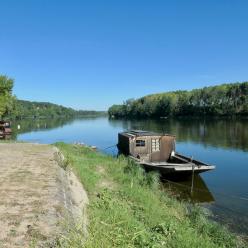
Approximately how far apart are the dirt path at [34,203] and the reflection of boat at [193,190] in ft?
22.4

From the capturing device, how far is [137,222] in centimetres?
901

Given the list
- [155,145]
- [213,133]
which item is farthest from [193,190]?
[213,133]

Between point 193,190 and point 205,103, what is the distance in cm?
13020

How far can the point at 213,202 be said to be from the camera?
17.2 metres

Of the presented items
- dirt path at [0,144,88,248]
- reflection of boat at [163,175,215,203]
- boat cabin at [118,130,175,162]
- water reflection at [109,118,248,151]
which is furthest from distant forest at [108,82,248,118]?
dirt path at [0,144,88,248]

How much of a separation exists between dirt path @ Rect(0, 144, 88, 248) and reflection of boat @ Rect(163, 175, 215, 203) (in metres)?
6.83

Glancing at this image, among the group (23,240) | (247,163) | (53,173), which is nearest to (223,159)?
(247,163)

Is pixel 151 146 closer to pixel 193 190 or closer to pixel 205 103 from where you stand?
pixel 193 190

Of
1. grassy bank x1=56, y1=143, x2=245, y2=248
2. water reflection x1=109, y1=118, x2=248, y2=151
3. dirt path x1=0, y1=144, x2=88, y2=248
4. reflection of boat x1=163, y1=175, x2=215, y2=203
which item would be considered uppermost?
dirt path x1=0, y1=144, x2=88, y2=248

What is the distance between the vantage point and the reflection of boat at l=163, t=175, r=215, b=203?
710 inches

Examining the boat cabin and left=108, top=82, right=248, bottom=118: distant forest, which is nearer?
the boat cabin

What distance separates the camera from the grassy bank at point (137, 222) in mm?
6684

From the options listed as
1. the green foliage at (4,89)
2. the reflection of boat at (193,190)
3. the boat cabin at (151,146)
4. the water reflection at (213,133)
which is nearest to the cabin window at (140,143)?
the boat cabin at (151,146)

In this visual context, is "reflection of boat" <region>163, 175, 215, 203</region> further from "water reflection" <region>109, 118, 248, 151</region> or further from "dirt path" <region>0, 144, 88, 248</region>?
"water reflection" <region>109, 118, 248, 151</region>
